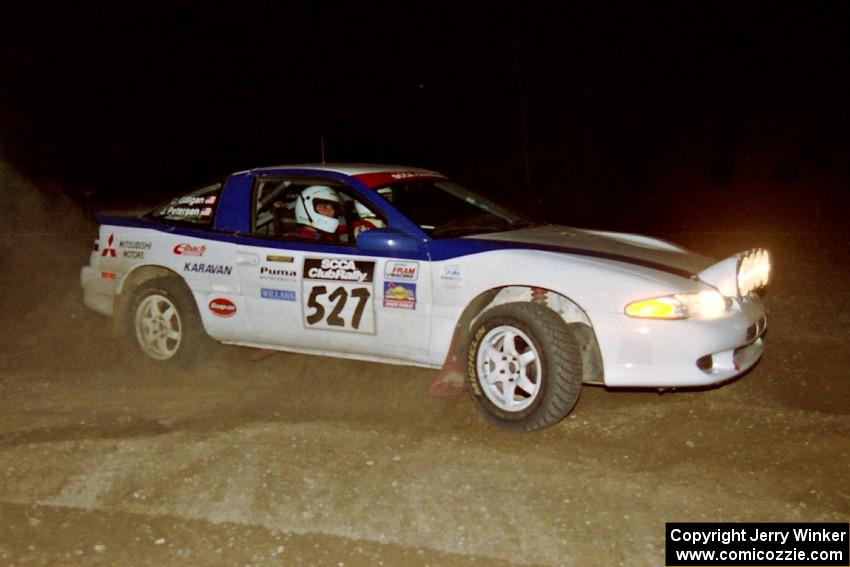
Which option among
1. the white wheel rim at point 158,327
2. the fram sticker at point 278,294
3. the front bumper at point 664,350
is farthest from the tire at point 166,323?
the front bumper at point 664,350

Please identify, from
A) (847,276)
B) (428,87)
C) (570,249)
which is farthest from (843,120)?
(570,249)

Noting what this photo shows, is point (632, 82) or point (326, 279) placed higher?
point (632, 82)

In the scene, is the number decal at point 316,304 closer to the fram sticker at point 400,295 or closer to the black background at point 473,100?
the fram sticker at point 400,295

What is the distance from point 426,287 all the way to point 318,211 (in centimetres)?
115

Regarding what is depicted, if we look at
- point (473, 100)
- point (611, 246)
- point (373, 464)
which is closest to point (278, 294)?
point (373, 464)

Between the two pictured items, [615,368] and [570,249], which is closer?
[615,368]

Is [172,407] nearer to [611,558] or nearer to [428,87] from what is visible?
[611,558]

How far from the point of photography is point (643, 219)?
16.7 metres

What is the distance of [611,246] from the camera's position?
5688mm

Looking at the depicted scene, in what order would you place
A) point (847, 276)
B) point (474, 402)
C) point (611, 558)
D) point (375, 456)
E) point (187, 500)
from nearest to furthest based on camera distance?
point (611, 558) → point (187, 500) → point (375, 456) → point (474, 402) → point (847, 276)

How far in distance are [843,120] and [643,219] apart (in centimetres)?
1057

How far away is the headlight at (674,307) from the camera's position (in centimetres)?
492

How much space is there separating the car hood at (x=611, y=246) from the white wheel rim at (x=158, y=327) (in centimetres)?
225

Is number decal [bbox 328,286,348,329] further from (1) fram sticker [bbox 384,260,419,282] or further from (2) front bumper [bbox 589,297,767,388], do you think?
(2) front bumper [bbox 589,297,767,388]
